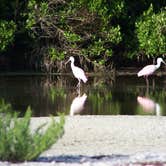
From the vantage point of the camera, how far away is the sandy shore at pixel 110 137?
1321cm

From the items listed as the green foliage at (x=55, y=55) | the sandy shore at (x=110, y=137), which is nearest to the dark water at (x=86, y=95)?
the green foliage at (x=55, y=55)

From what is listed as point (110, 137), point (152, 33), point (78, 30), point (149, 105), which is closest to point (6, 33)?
point (78, 30)

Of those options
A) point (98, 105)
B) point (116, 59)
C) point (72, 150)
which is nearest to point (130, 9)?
point (116, 59)

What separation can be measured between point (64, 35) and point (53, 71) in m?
1.86

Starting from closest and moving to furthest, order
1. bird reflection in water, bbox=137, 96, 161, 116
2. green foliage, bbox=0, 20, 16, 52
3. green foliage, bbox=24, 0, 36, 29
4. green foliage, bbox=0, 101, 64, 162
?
green foliage, bbox=0, 101, 64, 162 < bird reflection in water, bbox=137, 96, 161, 116 < green foliage, bbox=0, 20, 16, 52 < green foliage, bbox=24, 0, 36, 29

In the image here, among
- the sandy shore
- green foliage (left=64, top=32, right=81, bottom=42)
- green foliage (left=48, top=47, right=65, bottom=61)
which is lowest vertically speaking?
the sandy shore

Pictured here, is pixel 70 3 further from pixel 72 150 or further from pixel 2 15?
pixel 72 150

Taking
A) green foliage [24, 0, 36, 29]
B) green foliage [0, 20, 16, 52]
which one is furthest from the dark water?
green foliage [24, 0, 36, 29]

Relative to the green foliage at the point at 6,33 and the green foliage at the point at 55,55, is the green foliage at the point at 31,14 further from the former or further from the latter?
the green foliage at the point at 55,55

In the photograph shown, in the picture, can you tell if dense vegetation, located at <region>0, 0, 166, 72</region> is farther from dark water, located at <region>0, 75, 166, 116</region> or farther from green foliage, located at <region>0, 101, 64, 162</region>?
green foliage, located at <region>0, 101, 64, 162</region>

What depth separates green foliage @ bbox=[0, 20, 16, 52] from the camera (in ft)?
109

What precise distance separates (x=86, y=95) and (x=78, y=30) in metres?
10.9

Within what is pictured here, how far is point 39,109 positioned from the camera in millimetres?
21031

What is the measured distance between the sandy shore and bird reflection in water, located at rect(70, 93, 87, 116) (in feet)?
6.16
